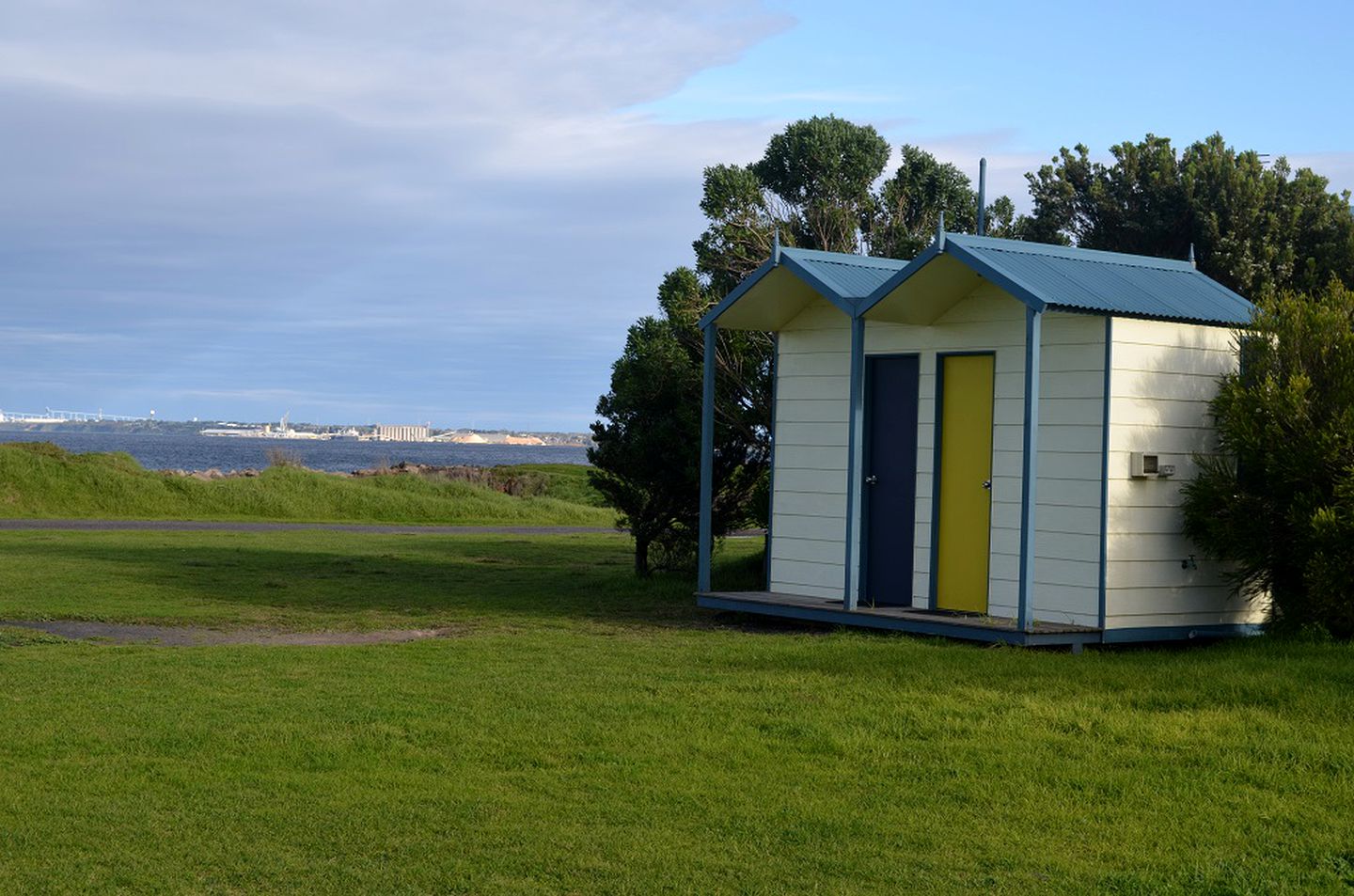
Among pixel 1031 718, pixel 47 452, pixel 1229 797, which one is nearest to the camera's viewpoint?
pixel 1229 797

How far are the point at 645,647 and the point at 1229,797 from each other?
236 inches

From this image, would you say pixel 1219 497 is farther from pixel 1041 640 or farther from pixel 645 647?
pixel 645 647

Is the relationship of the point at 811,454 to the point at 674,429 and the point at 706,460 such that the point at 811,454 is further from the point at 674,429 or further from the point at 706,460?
the point at 674,429

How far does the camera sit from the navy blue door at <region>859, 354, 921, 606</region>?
1427 centimetres

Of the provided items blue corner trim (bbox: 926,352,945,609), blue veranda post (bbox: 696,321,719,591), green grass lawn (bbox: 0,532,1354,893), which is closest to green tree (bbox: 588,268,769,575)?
blue veranda post (bbox: 696,321,719,591)

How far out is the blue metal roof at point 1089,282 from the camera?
12.6 meters

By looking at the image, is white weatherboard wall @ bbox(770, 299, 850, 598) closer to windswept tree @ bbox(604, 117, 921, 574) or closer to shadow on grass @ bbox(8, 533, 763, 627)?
shadow on grass @ bbox(8, 533, 763, 627)

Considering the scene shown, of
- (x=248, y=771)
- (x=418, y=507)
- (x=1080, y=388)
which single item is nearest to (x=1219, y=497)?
(x=1080, y=388)

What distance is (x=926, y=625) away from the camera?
13.0m

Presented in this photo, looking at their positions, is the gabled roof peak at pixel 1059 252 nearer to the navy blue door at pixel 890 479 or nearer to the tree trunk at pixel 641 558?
the navy blue door at pixel 890 479

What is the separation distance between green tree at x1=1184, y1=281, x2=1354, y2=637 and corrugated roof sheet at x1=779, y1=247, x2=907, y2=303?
3357 millimetres

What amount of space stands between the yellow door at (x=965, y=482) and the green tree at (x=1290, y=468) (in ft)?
5.76

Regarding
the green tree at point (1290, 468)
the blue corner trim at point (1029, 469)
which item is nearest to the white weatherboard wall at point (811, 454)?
the blue corner trim at point (1029, 469)

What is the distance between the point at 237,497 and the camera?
115 ft
